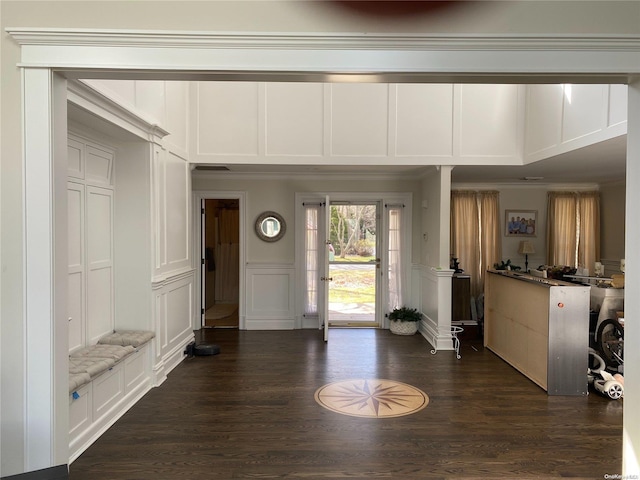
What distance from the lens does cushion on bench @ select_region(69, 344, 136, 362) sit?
124 inches

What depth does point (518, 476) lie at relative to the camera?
258 cm

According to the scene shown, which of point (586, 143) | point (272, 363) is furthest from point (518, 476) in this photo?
point (586, 143)

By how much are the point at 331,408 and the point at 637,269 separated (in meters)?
2.55

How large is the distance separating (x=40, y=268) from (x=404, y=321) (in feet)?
17.1

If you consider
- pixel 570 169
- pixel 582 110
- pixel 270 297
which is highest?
pixel 582 110

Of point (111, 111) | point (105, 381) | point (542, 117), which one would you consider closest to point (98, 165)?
point (111, 111)

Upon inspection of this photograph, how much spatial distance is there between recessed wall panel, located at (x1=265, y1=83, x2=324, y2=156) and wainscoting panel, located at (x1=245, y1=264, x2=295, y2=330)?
1.97m

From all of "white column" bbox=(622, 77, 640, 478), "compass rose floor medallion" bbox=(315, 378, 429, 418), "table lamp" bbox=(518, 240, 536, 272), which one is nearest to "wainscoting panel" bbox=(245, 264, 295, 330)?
"compass rose floor medallion" bbox=(315, 378, 429, 418)

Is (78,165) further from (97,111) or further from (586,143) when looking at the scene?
(586,143)

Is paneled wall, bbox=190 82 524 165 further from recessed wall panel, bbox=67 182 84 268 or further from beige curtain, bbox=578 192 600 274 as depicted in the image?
beige curtain, bbox=578 192 600 274

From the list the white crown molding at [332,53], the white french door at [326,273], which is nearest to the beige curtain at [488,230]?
the white french door at [326,273]

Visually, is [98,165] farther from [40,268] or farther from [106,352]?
[40,268]

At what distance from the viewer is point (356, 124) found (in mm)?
5496

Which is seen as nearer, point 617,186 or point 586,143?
point 586,143
